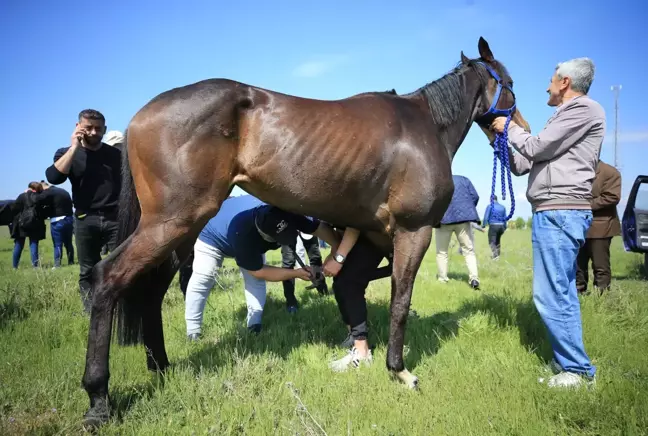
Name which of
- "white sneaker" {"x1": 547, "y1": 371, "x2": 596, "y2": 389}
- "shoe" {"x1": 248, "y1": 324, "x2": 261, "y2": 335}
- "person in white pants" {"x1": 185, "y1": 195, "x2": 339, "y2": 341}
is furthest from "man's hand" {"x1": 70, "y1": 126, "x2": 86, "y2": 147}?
"white sneaker" {"x1": 547, "y1": 371, "x2": 596, "y2": 389}

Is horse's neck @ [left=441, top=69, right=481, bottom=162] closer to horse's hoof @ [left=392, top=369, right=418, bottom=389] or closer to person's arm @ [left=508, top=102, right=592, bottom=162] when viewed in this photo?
person's arm @ [left=508, top=102, right=592, bottom=162]

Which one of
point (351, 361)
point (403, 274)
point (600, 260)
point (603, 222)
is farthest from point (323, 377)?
point (603, 222)

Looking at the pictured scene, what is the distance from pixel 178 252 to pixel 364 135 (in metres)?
1.73

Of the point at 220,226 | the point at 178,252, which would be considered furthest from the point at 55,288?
the point at 178,252

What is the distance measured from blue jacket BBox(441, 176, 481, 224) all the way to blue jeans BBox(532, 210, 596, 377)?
13.8ft

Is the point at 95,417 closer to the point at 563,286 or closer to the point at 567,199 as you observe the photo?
the point at 563,286

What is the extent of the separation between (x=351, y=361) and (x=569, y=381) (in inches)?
64.2

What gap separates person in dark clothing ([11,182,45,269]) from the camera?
399 inches

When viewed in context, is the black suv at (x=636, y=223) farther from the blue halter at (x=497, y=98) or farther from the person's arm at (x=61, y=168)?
the person's arm at (x=61, y=168)

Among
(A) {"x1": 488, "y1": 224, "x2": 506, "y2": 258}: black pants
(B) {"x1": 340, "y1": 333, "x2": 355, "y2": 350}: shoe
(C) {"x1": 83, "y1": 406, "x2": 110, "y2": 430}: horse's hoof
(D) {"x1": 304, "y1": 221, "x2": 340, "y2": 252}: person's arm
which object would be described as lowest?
(A) {"x1": 488, "y1": 224, "x2": 506, "y2": 258}: black pants

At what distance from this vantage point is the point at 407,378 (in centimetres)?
307

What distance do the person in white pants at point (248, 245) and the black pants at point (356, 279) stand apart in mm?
289

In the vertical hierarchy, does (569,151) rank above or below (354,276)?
above

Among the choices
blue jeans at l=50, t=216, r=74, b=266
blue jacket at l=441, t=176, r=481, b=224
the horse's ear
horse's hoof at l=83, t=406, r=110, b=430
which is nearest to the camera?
horse's hoof at l=83, t=406, r=110, b=430
